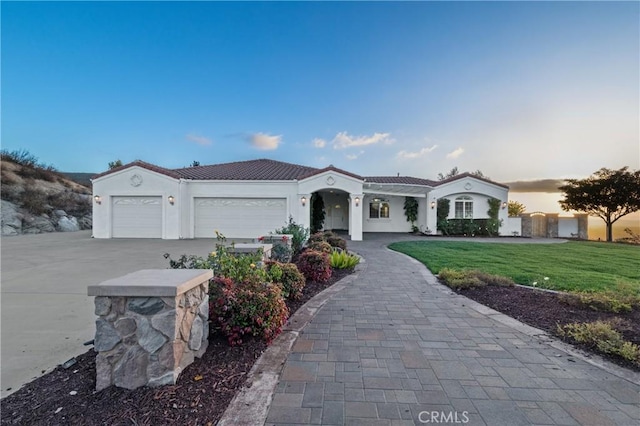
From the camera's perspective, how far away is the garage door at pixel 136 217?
15.5 m

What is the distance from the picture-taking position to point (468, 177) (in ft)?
60.2

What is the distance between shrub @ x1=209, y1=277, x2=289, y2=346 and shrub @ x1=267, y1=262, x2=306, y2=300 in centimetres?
130

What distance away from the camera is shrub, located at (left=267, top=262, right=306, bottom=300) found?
185 inches

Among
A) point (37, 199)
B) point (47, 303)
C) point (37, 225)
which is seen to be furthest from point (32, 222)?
point (47, 303)

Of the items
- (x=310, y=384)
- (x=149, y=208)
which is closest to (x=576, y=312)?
(x=310, y=384)

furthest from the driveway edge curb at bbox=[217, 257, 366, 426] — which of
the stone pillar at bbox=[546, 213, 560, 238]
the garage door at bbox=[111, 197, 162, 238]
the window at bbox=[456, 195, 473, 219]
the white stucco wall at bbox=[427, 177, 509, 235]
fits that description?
the stone pillar at bbox=[546, 213, 560, 238]

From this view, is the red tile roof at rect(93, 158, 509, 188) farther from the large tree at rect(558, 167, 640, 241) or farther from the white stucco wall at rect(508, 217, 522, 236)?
the large tree at rect(558, 167, 640, 241)

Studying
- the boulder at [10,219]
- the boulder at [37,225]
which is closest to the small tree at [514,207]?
the boulder at [37,225]

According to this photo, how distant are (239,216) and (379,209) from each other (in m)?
10.3

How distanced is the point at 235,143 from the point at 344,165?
28.1 feet

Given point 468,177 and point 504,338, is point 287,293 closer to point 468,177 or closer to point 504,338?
point 504,338

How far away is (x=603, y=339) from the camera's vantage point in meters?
3.31

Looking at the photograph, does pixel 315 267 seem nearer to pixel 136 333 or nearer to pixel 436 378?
pixel 436 378

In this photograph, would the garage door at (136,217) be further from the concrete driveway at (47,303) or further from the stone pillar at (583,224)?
the stone pillar at (583,224)
